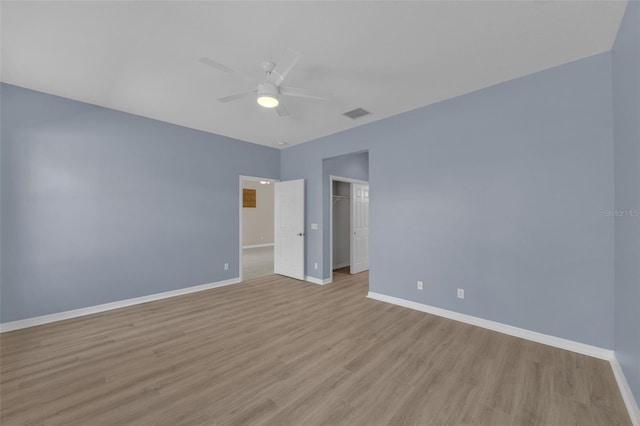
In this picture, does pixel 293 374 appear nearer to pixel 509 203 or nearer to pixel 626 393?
pixel 626 393

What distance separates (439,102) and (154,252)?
5.01 metres

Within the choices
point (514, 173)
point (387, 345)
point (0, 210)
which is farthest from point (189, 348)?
point (514, 173)

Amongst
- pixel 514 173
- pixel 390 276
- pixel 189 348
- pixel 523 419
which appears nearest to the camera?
pixel 523 419

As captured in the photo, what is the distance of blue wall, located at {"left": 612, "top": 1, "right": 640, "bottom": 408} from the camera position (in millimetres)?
1688

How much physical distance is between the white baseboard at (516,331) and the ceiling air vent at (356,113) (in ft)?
9.66

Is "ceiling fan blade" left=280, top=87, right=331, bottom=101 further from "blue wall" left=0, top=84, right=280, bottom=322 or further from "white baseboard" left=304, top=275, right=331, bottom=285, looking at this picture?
"white baseboard" left=304, top=275, right=331, bottom=285

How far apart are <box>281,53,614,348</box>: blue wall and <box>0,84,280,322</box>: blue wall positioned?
320cm

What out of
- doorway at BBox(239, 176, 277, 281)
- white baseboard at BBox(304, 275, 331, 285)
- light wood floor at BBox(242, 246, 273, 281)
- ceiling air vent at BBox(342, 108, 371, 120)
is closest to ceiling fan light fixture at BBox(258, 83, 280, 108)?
ceiling air vent at BBox(342, 108, 371, 120)

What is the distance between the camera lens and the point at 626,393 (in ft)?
6.10

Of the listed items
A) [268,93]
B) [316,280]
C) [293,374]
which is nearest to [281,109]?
[268,93]

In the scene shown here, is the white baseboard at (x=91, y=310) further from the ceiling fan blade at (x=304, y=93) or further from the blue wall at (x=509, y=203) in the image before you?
the ceiling fan blade at (x=304, y=93)

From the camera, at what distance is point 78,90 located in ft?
10.3

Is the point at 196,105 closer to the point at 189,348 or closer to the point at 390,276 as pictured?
the point at 189,348

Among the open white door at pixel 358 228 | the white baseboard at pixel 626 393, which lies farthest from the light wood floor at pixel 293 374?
the open white door at pixel 358 228
